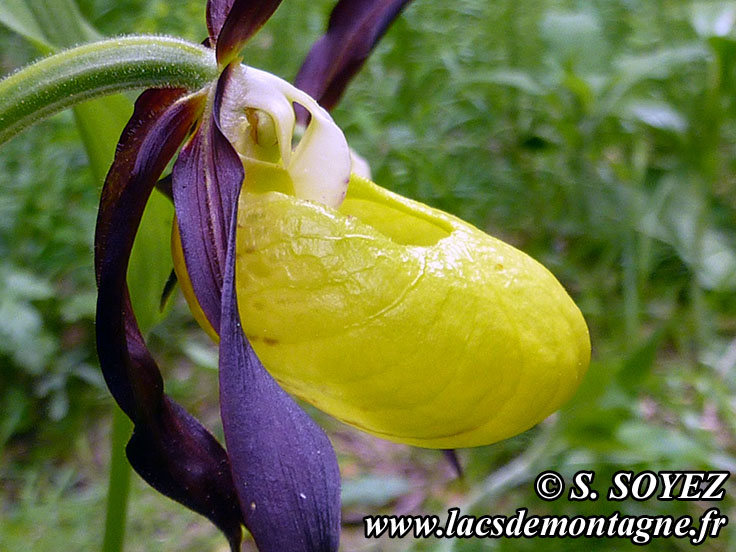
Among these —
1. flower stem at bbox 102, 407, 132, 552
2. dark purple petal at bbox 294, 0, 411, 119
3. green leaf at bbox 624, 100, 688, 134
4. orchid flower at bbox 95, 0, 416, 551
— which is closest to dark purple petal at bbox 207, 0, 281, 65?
orchid flower at bbox 95, 0, 416, 551

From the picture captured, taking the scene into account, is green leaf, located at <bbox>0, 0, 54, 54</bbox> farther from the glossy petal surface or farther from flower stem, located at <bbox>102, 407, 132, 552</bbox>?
flower stem, located at <bbox>102, 407, 132, 552</bbox>

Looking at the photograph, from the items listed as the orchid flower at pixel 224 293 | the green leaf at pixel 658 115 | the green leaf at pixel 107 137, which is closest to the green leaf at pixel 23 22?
the green leaf at pixel 107 137

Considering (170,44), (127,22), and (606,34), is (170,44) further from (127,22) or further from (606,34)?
(606,34)

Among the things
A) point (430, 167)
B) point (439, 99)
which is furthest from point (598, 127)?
point (430, 167)

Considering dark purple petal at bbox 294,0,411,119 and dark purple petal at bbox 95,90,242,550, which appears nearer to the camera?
dark purple petal at bbox 95,90,242,550

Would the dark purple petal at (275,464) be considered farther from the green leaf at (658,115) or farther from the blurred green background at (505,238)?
the green leaf at (658,115)

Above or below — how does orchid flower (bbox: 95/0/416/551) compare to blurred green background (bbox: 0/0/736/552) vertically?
above
